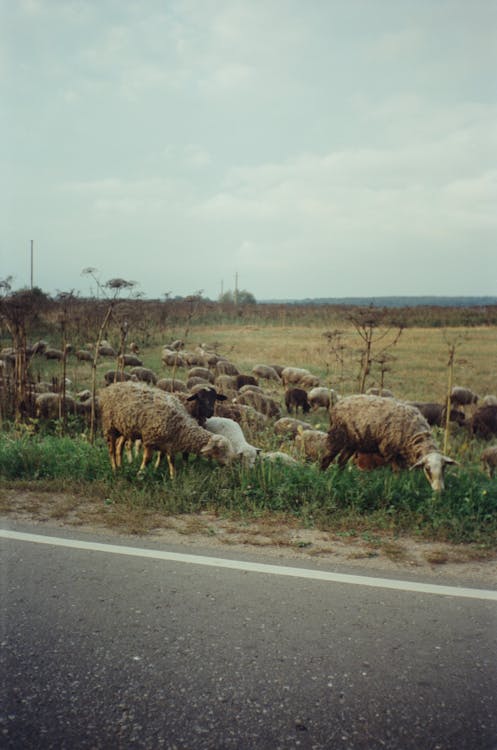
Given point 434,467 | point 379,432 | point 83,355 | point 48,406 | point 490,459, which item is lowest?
point 490,459

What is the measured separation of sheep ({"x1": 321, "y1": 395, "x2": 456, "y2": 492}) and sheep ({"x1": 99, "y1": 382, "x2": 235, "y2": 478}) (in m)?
1.28

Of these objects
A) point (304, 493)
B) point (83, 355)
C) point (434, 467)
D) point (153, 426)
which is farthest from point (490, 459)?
point (83, 355)

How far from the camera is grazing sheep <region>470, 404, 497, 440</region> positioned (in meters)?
10.1

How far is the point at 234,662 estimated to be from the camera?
287 centimetres

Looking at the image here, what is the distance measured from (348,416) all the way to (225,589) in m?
3.35

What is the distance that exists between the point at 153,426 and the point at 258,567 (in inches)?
101

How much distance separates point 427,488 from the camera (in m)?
5.33

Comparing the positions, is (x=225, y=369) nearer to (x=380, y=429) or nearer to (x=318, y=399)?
(x=318, y=399)

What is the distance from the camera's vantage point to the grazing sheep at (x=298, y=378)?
1515 cm

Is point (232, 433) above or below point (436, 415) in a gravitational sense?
above

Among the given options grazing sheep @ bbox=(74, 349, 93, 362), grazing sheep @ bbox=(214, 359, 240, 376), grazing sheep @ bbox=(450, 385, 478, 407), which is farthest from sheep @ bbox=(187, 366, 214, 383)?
grazing sheep @ bbox=(450, 385, 478, 407)

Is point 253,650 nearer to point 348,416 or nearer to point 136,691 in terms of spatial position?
point 136,691

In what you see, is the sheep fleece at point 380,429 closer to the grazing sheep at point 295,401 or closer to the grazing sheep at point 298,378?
the grazing sheep at point 295,401

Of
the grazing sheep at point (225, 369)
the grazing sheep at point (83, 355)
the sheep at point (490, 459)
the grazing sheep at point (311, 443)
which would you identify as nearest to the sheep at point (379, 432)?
the grazing sheep at point (311, 443)
